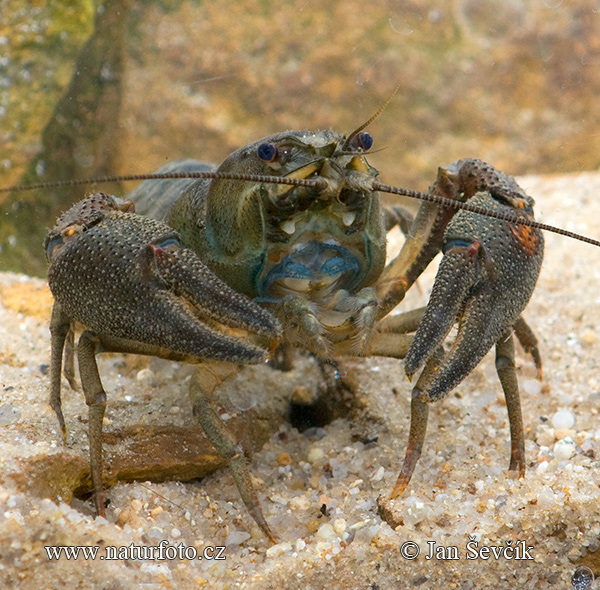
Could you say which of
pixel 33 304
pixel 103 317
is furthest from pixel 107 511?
pixel 33 304

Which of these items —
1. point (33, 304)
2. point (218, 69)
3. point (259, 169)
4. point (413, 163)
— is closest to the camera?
point (259, 169)

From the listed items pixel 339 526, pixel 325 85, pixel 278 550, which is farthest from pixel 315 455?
pixel 325 85

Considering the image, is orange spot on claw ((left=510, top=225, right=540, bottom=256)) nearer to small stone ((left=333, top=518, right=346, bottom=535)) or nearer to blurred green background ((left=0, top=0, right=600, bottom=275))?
small stone ((left=333, top=518, right=346, bottom=535))

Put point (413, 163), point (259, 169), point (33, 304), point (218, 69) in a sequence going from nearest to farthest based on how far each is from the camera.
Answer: point (259, 169) → point (33, 304) → point (218, 69) → point (413, 163)

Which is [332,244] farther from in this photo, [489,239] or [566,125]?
[566,125]

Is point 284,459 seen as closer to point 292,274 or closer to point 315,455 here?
point 315,455

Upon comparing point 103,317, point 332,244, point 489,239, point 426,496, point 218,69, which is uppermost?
point 218,69
